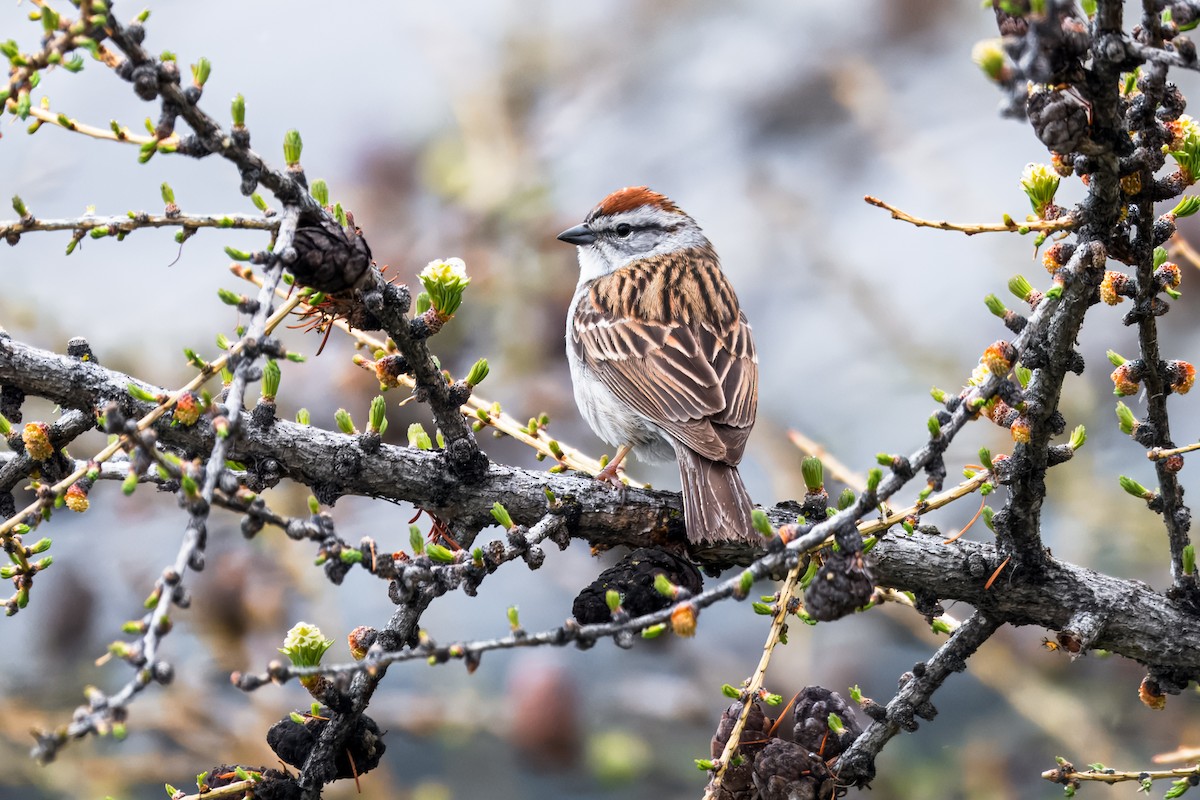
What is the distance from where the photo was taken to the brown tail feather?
2379 mm

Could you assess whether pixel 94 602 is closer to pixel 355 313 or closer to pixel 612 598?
pixel 355 313

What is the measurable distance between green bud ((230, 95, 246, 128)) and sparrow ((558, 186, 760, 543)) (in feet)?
4.08

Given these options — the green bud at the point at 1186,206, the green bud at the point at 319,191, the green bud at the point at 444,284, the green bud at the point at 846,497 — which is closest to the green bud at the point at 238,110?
the green bud at the point at 319,191

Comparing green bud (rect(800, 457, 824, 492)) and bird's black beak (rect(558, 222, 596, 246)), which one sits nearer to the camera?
green bud (rect(800, 457, 824, 492))

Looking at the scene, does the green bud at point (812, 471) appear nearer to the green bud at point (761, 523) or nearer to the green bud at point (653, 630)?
the green bud at point (761, 523)

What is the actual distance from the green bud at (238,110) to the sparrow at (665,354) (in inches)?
49.0

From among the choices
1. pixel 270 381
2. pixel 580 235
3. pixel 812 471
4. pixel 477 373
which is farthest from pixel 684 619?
pixel 580 235

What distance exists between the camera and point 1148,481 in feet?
16.5

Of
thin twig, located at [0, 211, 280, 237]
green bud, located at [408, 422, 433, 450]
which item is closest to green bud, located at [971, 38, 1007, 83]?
thin twig, located at [0, 211, 280, 237]

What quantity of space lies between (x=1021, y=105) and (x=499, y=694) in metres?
3.24

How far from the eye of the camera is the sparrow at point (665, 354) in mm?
2844

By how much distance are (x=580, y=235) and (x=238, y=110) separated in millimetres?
2791

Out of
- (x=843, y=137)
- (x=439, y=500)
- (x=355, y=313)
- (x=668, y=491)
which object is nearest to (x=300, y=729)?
(x=439, y=500)

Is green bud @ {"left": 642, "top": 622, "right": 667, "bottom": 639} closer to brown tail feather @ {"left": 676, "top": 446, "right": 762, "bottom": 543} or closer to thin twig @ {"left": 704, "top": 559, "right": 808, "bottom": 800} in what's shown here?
thin twig @ {"left": 704, "top": 559, "right": 808, "bottom": 800}
